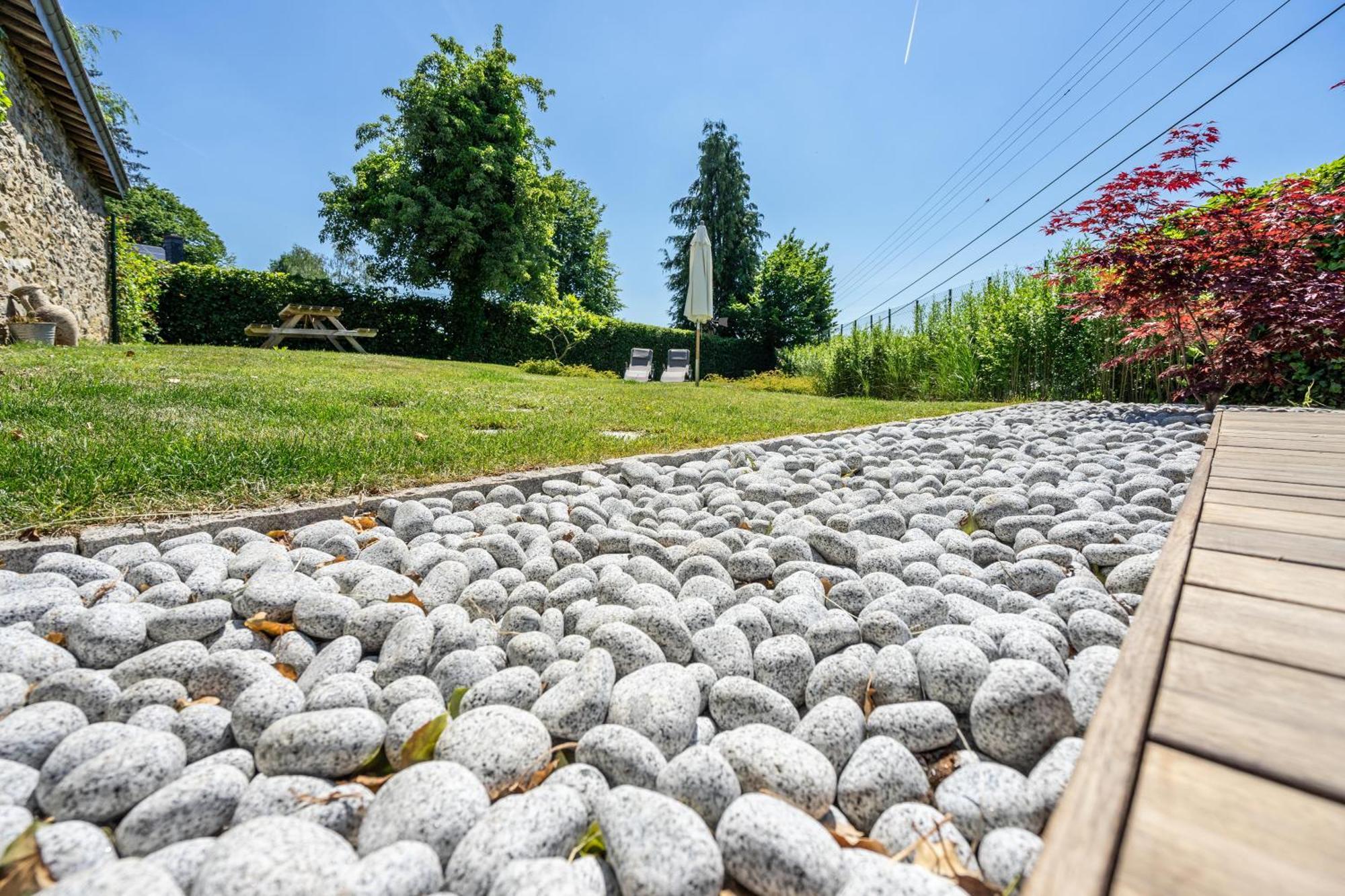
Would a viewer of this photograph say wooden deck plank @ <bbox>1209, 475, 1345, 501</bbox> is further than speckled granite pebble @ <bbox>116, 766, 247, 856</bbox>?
Yes

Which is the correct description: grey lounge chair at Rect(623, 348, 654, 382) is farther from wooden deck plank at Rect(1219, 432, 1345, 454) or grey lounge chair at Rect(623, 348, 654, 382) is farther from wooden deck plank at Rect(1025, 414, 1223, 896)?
wooden deck plank at Rect(1025, 414, 1223, 896)

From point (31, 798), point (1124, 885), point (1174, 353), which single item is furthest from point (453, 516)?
point (1174, 353)

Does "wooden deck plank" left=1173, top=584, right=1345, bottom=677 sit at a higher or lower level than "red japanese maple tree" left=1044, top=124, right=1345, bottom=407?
lower

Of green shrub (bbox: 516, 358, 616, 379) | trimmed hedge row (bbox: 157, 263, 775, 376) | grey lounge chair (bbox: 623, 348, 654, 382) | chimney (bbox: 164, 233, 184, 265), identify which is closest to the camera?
green shrub (bbox: 516, 358, 616, 379)

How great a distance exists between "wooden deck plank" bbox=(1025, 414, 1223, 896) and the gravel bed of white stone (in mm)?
193

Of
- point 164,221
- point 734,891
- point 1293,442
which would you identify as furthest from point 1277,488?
point 164,221

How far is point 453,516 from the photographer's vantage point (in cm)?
177

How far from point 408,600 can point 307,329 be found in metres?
11.8

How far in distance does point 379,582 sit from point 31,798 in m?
0.61

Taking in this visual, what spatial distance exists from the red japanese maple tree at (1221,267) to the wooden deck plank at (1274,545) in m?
3.36

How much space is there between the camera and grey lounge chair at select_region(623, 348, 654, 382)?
12.7 metres

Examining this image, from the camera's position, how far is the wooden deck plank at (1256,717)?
0.49 meters

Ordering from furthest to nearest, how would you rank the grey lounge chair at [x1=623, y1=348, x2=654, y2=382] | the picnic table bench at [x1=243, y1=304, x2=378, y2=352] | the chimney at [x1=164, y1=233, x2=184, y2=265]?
the chimney at [x1=164, y1=233, x2=184, y2=265]
the grey lounge chair at [x1=623, y1=348, x2=654, y2=382]
the picnic table bench at [x1=243, y1=304, x2=378, y2=352]

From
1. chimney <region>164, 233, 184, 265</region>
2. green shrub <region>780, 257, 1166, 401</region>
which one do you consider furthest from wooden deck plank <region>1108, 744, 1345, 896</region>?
chimney <region>164, 233, 184, 265</region>
